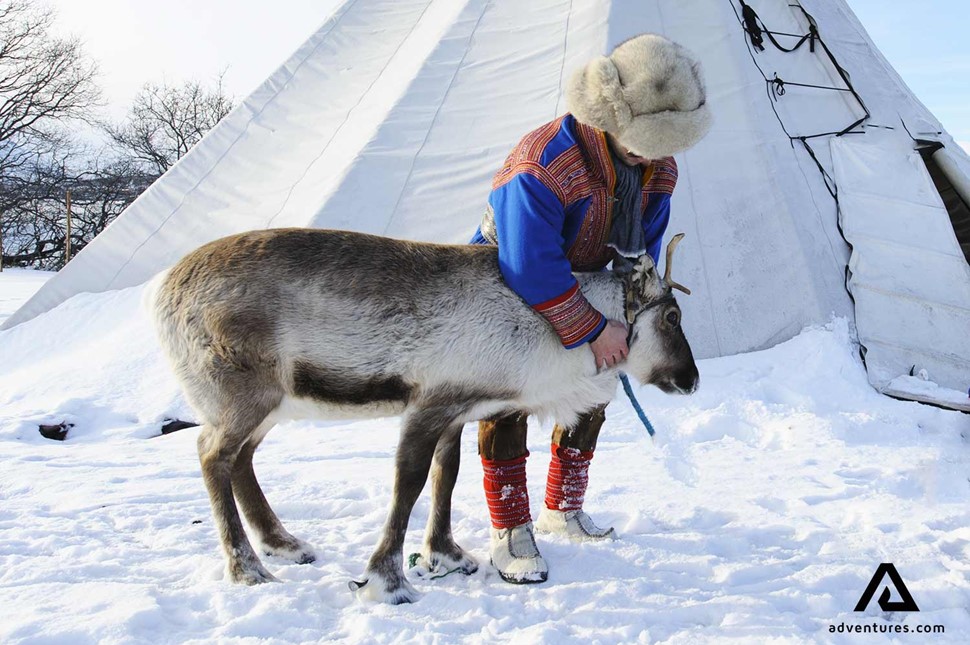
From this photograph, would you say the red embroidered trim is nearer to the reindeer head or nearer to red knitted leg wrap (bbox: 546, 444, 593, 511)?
the reindeer head

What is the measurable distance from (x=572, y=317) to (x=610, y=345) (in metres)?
0.25

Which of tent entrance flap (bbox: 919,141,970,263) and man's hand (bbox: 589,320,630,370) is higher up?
man's hand (bbox: 589,320,630,370)

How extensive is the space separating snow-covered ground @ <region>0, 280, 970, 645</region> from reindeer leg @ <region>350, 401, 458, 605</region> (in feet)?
0.45

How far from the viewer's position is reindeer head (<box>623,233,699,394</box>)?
3.38 metres

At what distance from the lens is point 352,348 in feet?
10.1

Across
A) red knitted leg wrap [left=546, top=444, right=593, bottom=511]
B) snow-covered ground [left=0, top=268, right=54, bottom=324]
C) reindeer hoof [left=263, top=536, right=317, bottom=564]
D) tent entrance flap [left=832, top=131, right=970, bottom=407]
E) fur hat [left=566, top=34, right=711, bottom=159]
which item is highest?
fur hat [left=566, top=34, right=711, bottom=159]

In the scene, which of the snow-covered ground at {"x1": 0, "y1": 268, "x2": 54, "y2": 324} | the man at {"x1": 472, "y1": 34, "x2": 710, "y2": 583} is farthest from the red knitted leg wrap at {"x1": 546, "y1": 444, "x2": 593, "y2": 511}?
the snow-covered ground at {"x1": 0, "y1": 268, "x2": 54, "y2": 324}

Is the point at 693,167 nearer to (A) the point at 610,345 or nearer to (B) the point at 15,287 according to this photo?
(A) the point at 610,345

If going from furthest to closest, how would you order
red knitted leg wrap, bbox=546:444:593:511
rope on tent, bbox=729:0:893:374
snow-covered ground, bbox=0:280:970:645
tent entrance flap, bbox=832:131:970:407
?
1. rope on tent, bbox=729:0:893:374
2. tent entrance flap, bbox=832:131:970:407
3. red knitted leg wrap, bbox=546:444:593:511
4. snow-covered ground, bbox=0:280:970:645

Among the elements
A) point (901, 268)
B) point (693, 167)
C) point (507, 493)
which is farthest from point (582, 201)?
point (901, 268)

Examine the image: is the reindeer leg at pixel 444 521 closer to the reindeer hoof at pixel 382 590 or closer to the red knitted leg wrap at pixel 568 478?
the reindeer hoof at pixel 382 590

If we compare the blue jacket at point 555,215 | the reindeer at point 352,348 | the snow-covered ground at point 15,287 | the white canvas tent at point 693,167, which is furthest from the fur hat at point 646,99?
the snow-covered ground at point 15,287

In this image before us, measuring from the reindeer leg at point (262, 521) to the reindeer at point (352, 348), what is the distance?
0.37 feet

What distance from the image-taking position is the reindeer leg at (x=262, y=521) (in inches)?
135
